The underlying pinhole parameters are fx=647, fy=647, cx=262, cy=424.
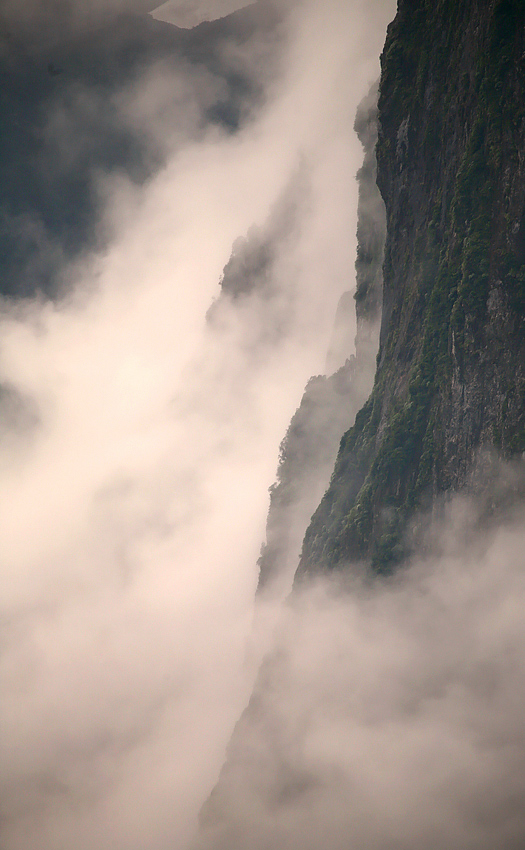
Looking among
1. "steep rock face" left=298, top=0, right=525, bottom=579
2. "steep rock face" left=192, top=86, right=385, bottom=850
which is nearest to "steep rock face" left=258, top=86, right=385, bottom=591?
"steep rock face" left=192, top=86, right=385, bottom=850

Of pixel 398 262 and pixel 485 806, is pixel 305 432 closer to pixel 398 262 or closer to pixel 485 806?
pixel 398 262

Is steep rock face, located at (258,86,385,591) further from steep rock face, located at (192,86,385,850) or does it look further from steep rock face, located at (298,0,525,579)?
steep rock face, located at (298,0,525,579)

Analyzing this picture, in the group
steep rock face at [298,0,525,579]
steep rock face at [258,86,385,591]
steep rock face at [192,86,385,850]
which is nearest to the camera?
steep rock face at [298,0,525,579]

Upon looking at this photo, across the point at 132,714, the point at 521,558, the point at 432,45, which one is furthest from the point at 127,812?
the point at 432,45

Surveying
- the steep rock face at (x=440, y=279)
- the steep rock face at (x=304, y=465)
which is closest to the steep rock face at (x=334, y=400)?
the steep rock face at (x=304, y=465)

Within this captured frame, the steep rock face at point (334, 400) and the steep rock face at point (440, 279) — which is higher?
the steep rock face at point (334, 400)

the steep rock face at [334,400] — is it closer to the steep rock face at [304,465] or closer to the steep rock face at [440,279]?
the steep rock face at [304,465]

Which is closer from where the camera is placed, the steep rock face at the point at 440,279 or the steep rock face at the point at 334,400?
the steep rock face at the point at 440,279

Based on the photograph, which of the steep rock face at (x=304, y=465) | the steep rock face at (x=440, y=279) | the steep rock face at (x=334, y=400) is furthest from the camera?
the steep rock face at (x=334, y=400)
